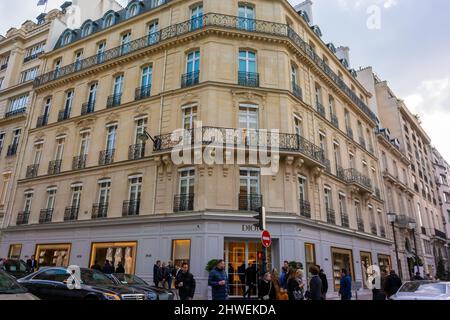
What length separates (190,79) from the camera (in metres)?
Result: 18.1

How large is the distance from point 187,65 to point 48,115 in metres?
11.6

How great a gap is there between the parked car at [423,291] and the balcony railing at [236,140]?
24.9 feet

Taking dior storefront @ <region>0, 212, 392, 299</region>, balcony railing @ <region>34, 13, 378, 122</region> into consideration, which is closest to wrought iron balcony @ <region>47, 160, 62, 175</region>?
dior storefront @ <region>0, 212, 392, 299</region>

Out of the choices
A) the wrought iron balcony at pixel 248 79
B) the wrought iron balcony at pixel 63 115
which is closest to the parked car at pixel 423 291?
the wrought iron balcony at pixel 248 79

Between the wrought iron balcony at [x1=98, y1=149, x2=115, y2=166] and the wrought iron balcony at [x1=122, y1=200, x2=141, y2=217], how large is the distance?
9.72ft

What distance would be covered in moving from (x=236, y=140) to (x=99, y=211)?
875 centimetres

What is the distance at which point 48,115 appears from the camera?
23.2m

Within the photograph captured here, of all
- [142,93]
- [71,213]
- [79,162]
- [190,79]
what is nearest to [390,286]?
[190,79]

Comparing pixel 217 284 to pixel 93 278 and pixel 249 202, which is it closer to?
pixel 93 278

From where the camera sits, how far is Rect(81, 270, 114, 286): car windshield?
9.15 metres

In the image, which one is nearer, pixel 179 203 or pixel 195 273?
pixel 195 273

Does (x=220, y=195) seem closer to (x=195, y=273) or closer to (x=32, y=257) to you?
(x=195, y=273)

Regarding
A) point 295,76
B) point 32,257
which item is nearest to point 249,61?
point 295,76

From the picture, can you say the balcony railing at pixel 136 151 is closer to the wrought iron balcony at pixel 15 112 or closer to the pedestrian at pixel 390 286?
the wrought iron balcony at pixel 15 112
